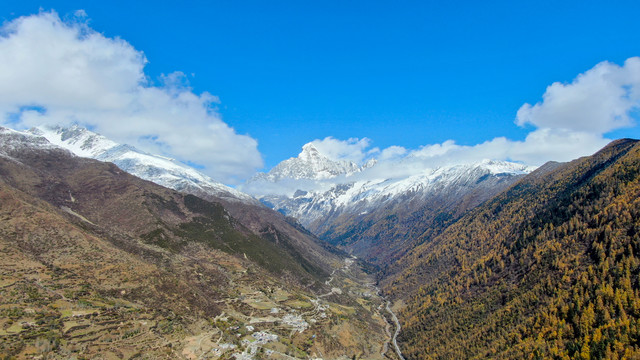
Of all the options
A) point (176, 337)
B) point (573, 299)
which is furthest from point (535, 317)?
point (176, 337)

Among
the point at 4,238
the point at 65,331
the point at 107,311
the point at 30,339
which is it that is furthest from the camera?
the point at 4,238

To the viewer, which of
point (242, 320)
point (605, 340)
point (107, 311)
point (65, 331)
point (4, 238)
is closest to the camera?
point (65, 331)

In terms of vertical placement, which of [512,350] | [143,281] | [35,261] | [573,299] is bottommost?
[512,350]

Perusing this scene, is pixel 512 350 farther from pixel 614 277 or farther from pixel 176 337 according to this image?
pixel 176 337

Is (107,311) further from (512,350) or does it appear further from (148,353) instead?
(512,350)

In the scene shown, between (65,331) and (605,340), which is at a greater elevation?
(65,331)

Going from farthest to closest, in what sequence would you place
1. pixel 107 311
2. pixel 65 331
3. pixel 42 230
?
1. pixel 42 230
2. pixel 107 311
3. pixel 65 331

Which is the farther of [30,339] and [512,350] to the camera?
[512,350]

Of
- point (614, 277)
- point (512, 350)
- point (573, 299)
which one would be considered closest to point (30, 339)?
point (512, 350)

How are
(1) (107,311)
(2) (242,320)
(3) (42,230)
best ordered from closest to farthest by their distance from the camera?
(1) (107,311), (3) (42,230), (2) (242,320)
